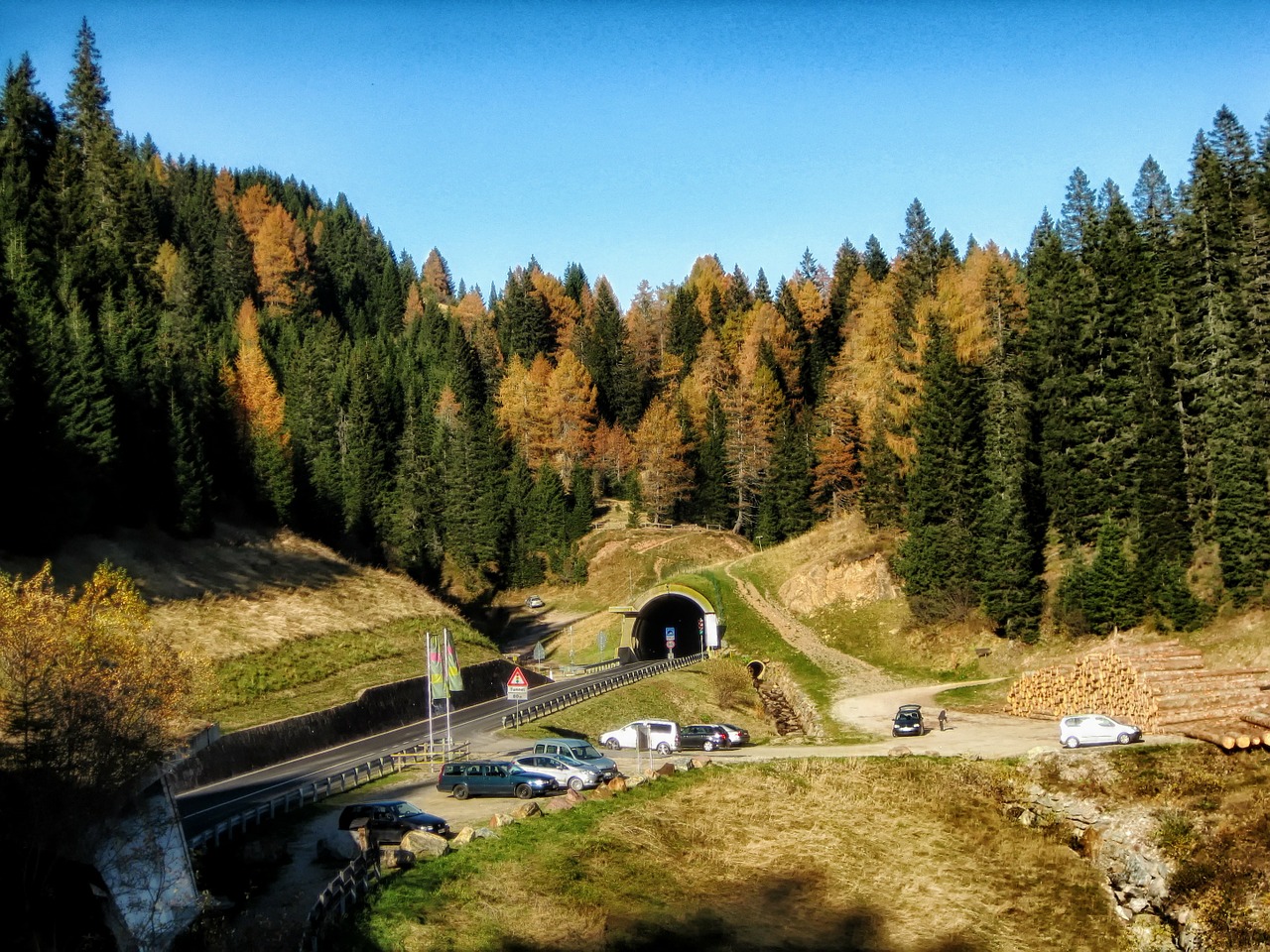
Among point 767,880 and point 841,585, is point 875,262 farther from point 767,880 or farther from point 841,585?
point 767,880

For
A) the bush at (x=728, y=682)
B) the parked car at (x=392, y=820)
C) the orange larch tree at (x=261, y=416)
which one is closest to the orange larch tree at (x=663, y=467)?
the orange larch tree at (x=261, y=416)

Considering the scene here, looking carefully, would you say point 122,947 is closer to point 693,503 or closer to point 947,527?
point 947,527

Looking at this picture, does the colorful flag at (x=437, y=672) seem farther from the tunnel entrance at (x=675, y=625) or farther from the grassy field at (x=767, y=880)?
the tunnel entrance at (x=675, y=625)

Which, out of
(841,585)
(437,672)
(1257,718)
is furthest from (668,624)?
(1257,718)

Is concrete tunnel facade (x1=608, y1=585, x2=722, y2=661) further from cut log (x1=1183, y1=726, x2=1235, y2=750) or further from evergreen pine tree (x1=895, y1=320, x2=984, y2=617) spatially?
cut log (x1=1183, y1=726, x2=1235, y2=750)

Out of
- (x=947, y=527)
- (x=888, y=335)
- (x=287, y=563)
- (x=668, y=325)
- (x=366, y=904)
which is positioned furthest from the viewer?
(x=668, y=325)

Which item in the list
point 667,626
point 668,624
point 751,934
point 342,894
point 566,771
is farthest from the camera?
point 668,624

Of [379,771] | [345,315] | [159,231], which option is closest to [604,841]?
[379,771]
